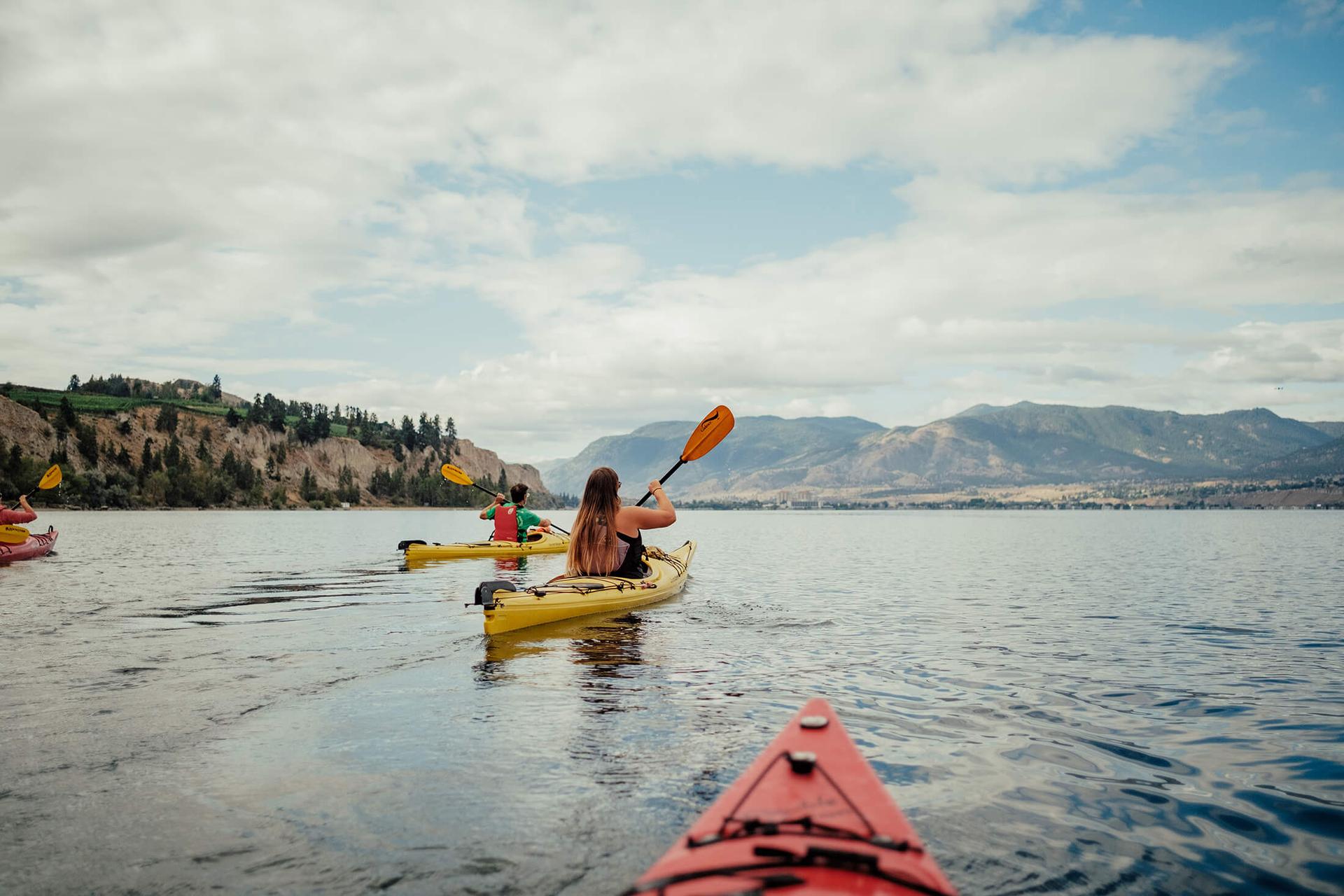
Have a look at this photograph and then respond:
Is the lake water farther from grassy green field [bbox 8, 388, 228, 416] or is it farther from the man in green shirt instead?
grassy green field [bbox 8, 388, 228, 416]

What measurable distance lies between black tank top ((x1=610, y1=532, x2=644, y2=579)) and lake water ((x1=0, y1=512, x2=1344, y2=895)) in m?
1.11

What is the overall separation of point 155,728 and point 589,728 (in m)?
4.45

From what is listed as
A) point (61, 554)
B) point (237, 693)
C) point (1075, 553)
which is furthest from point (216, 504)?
point (237, 693)

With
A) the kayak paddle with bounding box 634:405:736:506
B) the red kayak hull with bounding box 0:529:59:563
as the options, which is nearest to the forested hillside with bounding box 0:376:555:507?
the red kayak hull with bounding box 0:529:59:563

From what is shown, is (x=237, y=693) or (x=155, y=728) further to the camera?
(x=237, y=693)

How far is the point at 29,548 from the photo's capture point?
92.9 feet

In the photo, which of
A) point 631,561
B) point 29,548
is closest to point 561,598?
point 631,561

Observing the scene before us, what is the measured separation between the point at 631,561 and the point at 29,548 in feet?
82.1

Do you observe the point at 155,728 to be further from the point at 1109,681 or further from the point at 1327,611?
the point at 1327,611

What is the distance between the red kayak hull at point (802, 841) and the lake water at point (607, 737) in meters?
1.31

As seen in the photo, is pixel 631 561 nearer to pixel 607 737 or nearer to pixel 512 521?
pixel 607 737

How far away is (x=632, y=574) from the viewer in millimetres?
16969

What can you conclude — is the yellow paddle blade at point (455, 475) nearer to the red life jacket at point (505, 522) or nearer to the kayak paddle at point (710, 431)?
the red life jacket at point (505, 522)

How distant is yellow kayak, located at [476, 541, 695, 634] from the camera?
13.7 metres
